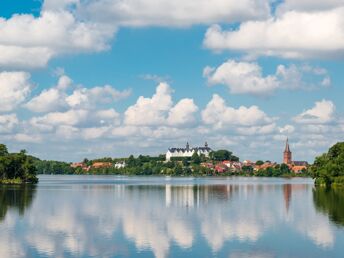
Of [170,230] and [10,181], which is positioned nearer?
[170,230]

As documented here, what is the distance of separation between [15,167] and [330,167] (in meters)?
64.1

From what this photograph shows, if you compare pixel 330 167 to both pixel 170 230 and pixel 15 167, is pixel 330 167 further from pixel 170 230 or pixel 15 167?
pixel 170 230

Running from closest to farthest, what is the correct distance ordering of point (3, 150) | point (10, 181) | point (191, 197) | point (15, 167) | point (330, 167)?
point (191, 197) → point (330, 167) → point (10, 181) → point (15, 167) → point (3, 150)

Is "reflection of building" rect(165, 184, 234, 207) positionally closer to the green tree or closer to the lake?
the lake

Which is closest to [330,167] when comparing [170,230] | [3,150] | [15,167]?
[15,167]

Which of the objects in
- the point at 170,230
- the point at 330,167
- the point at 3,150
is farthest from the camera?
the point at 3,150

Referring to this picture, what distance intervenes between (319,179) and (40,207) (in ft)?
234

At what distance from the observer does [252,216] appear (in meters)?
56.1

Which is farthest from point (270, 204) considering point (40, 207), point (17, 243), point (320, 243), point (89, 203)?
point (17, 243)

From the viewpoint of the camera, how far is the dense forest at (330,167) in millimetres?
112312

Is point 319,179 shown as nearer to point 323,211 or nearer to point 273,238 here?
point 323,211

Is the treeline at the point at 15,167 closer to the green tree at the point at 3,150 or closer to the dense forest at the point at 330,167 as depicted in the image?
the green tree at the point at 3,150

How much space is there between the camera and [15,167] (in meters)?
125

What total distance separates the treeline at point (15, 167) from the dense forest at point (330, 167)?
198ft
